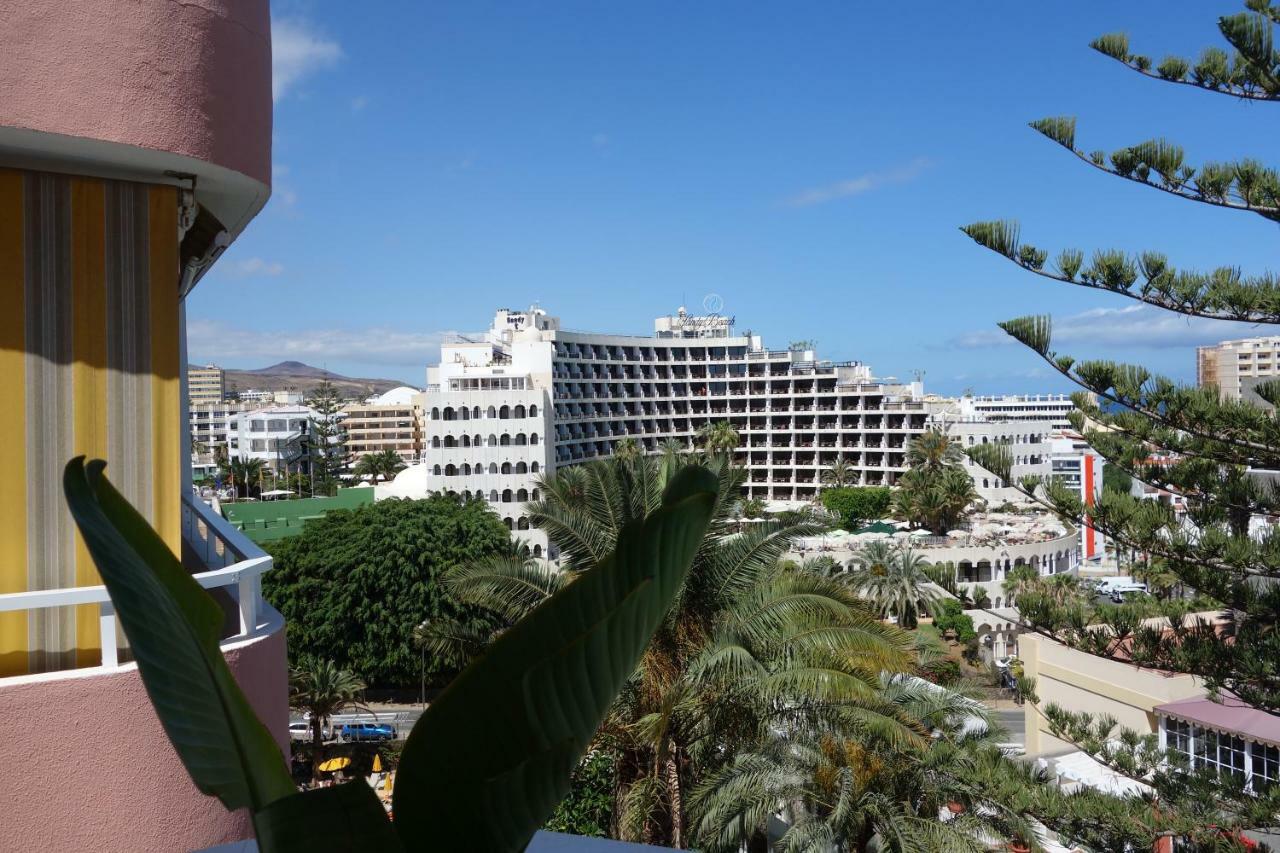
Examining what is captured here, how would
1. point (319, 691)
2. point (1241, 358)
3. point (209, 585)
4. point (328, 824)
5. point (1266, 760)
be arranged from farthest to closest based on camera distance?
point (1241, 358)
point (319, 691)
point (1266, 760)
point (209, 585)
point (328, 824)

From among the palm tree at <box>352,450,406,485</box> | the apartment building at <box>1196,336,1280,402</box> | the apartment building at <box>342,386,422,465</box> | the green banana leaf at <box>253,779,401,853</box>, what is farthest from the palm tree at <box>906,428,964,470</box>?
the apartment building at <box>342,386,422,465</box>

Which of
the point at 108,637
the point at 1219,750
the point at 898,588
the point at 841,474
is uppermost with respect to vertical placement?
the point at 108,637

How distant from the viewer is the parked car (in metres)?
20.6

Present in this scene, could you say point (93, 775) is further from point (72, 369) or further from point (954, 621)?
point (954, 621)

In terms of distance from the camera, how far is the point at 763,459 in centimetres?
6269

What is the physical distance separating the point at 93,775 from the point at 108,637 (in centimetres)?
44

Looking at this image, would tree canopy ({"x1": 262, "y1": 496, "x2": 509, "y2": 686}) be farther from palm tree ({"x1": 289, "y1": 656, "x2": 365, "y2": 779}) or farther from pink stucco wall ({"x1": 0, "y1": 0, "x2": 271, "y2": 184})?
pink stucco wall ({"x1": 0, "y1": 0, "x2": 271, "y2": 184})

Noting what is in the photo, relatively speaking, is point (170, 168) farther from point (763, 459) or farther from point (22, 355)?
point (763, 459)

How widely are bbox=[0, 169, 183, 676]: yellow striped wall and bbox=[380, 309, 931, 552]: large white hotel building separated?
38.4 m

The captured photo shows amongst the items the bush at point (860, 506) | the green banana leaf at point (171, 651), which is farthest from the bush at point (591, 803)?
the bush at point (860, 506)

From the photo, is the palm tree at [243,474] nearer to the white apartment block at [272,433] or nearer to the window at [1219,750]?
the white apartment block at [272,433]

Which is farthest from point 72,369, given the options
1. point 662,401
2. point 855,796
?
point 662,401

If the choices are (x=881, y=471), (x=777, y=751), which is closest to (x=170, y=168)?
(x=777, y=751)

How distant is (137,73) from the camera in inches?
124
